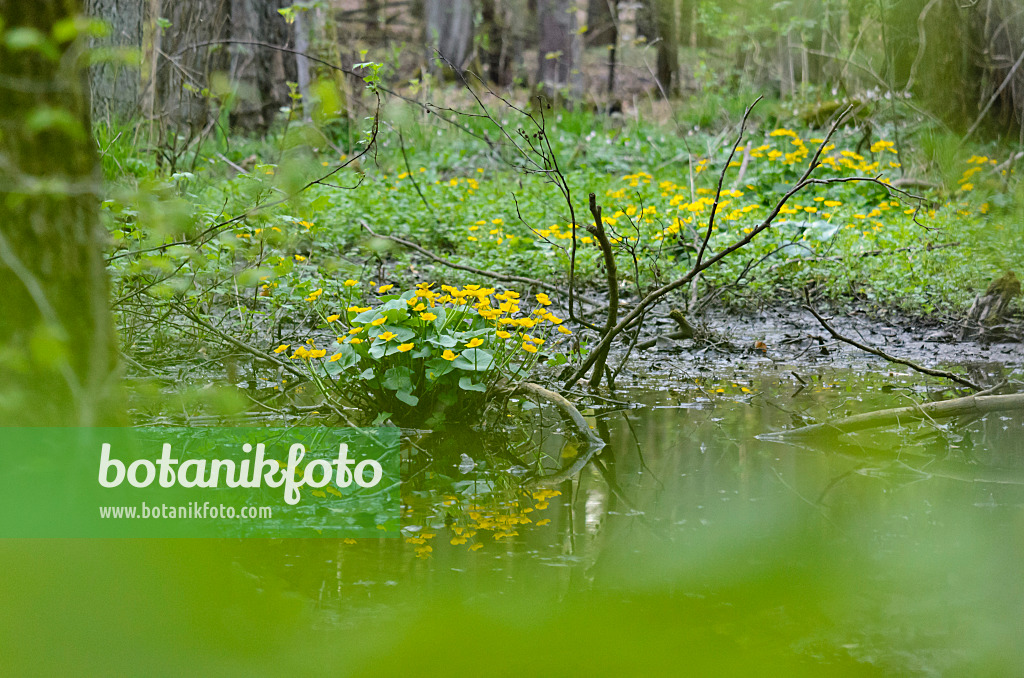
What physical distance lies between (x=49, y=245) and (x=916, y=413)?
345 centimetres

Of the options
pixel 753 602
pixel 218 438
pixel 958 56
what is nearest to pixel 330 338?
pixel 218 438

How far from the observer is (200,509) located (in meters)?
3.03

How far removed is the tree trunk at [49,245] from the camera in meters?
2.09

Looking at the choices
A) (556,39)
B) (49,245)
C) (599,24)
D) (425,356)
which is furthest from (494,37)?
(49,245)

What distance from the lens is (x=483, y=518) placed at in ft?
10.3

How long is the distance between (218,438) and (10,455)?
1.36 metres

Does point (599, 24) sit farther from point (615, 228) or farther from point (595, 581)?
point (595, 581)

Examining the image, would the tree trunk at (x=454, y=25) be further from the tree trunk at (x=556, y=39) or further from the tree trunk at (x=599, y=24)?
the tree trunk at (x=599, y=24)

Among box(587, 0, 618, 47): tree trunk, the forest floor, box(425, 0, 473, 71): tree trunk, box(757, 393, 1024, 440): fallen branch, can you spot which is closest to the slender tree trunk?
the forest floor

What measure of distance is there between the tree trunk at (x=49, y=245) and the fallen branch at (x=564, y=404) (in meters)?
2.02

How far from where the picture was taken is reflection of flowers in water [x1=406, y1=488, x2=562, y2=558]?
9.59 ft

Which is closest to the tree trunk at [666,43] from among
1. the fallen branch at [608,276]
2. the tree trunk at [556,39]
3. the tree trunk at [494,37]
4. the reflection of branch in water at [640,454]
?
the tree trunk at [556,39]

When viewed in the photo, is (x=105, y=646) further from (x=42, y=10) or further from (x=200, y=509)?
(x=42, y=10)

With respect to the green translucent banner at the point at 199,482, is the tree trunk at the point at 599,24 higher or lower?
higher
